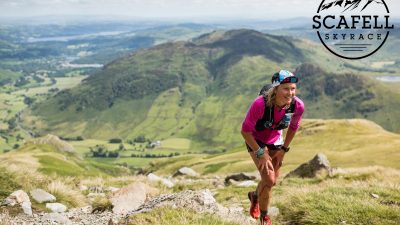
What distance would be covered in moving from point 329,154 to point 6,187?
67.2 m

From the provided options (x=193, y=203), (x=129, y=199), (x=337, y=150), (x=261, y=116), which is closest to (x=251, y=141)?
(x=261, y=116)

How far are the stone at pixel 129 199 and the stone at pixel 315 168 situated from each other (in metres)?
17.9

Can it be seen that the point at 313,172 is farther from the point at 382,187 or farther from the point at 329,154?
the point at 329,154

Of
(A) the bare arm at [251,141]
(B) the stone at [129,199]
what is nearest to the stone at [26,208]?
(B) the stone at [129,199]

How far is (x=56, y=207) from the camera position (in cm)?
1789

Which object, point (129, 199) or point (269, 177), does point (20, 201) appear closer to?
point (129, 199)

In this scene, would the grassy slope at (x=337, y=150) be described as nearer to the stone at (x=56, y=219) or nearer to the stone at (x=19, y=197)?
the stone at (x=19, y=197)

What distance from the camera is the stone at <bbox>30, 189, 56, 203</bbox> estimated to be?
60.0ft

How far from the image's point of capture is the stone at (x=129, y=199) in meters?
17.1

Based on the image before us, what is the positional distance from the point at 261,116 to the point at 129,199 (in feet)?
28.8

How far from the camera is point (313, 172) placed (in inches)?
1307

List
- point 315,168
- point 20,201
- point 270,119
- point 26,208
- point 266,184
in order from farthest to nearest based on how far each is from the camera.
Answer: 1. point 315,168
2. point 20,201
3. point 26,208
4. point 266,184
5. point 270,119

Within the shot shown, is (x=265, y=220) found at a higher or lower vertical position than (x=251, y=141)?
lower

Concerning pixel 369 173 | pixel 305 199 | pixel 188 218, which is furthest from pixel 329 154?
pixel 188 218
